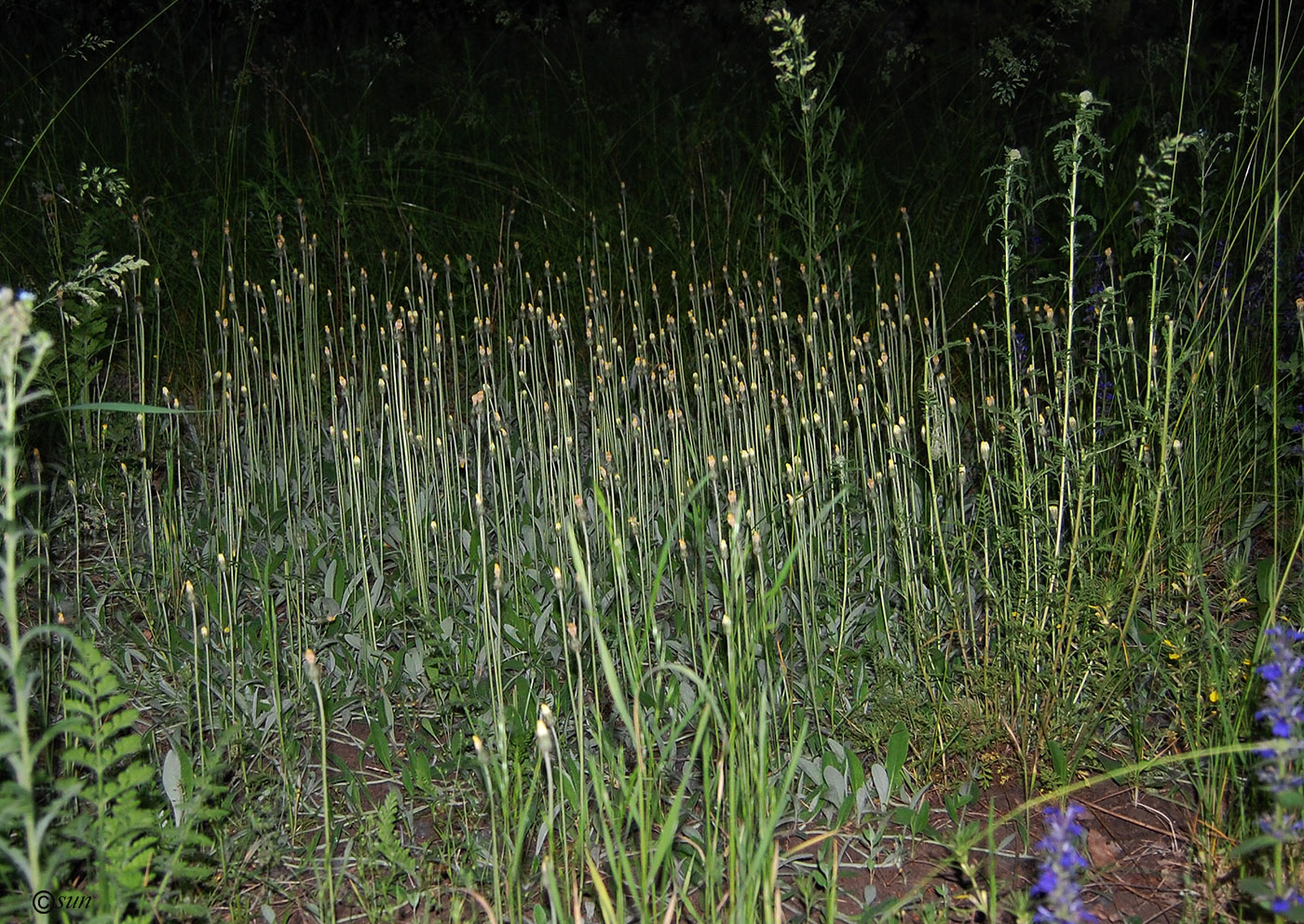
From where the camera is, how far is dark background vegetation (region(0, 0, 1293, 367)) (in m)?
4.32

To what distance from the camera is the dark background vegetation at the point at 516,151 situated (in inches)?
170

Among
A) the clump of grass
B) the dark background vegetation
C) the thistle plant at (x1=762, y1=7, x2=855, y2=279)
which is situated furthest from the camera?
the dark background vegetation

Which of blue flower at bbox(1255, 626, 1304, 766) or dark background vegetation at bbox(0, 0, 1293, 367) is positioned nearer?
blue flower at bbox(1255, 626, 1304, 766)

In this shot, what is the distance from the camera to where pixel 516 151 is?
18.6ft

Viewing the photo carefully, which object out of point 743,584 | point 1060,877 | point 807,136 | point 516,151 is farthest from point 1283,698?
point 516,151

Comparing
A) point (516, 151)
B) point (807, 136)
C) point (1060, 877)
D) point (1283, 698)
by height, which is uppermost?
point (807, 136)

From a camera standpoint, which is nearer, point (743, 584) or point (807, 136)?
point (743, 584)

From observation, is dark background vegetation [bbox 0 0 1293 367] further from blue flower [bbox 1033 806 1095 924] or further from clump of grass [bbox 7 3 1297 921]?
blue flower [bbox 1033 806 1095 924]

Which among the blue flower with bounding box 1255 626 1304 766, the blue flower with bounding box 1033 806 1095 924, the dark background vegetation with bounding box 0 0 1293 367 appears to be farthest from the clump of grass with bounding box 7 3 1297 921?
the dark background vegetation with bounding box 0 0 1293 367

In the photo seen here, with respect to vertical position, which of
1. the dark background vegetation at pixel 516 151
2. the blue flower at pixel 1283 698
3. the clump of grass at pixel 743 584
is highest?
the dark background vegetation at pixel 516 151

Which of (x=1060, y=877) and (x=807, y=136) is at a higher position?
(x=807, y=136)

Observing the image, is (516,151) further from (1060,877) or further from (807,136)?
(1060,877)

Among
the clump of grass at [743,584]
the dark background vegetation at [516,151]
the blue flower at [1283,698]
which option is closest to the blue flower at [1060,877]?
the clump of grass at [743,584]

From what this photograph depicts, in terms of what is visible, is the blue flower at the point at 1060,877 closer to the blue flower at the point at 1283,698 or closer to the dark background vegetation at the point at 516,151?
the blue flower at the point at 1283,698
